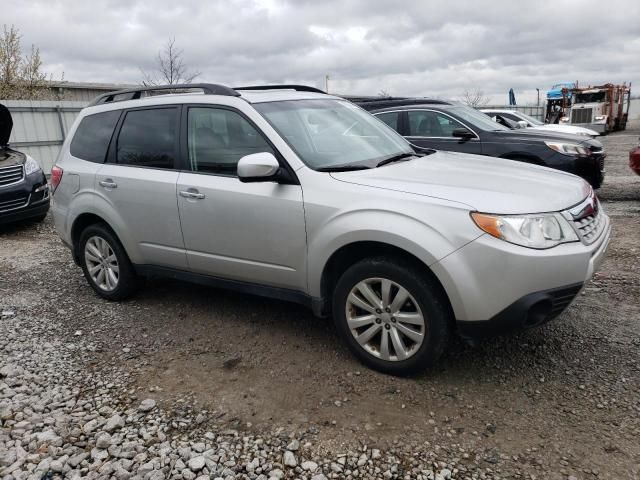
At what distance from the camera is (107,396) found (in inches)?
127

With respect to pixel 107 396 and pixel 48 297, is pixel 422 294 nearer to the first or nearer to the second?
pixel 107 396

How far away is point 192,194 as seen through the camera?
3838 millimetres

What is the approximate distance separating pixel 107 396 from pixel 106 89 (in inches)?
565

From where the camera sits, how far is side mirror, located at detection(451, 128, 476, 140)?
7.59 metres

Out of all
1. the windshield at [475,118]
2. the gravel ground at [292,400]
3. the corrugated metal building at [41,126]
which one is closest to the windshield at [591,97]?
the windshield at [475,118]

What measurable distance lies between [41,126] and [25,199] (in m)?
5.18

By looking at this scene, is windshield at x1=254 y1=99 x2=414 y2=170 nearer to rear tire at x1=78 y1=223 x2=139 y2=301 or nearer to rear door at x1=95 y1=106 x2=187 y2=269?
rear door at x1=95 y1=106 x2=187 y2=269

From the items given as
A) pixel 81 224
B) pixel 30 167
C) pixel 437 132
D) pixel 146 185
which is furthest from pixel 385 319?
pixel 30 167

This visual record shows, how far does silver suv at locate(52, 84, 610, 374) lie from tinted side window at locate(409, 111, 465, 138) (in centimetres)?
388

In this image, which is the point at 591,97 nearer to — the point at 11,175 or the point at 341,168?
the point at 11,175

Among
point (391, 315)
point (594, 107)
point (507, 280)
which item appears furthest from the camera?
point (594, 107)

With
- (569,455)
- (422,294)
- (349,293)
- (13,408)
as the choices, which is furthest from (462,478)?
(13,408)

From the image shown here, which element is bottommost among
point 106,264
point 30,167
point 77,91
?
point 106,264

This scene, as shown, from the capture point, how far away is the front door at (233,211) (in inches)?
136
